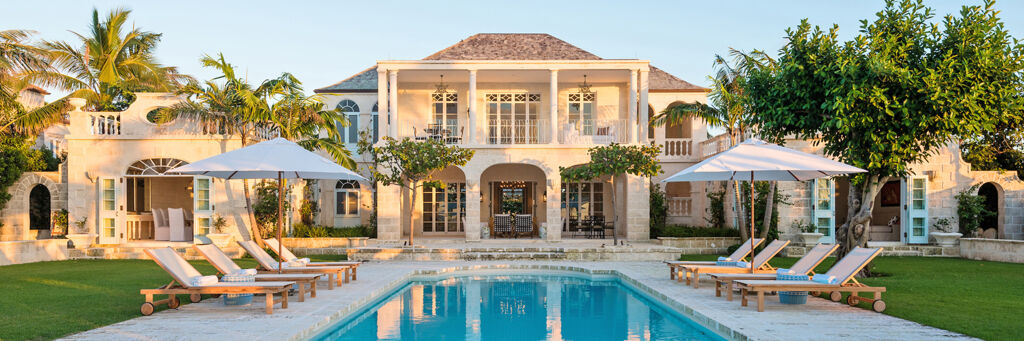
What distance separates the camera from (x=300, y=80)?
691 inches

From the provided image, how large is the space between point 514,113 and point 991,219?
47.8 feet

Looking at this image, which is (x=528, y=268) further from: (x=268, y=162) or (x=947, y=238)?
(x=947, y=238)

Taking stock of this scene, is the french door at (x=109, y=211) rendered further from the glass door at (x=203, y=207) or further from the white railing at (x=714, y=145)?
the white railing at (x=714, y=145)

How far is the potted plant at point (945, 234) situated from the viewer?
17.6 metres

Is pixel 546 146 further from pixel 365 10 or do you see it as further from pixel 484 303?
pixel 484 303

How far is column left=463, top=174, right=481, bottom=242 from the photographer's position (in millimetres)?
19688

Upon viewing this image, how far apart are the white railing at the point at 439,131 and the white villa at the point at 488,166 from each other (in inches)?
3.1

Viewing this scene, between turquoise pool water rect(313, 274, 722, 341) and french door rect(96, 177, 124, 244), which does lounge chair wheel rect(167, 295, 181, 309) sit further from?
french door rect(96, 177, 124, 244)

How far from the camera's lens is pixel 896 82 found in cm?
1063

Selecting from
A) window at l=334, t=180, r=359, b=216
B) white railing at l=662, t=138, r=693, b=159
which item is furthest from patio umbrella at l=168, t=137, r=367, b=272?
white railing at l=662, t=138, r=693, b=159

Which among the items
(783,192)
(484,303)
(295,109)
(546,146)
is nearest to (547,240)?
(546,146)

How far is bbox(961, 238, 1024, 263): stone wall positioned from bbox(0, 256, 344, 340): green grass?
56.6ft

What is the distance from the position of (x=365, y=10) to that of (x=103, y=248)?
903 cm

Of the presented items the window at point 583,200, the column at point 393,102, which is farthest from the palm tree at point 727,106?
the column at point 393,102
